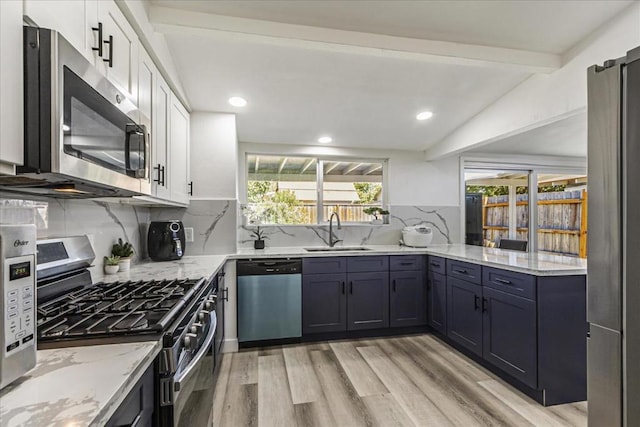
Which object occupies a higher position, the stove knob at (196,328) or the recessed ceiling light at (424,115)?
the recessed ceiling light at (424,115)

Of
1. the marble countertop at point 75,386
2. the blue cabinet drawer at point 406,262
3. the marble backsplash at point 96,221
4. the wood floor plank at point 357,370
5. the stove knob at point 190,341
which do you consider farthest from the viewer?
the blue cabinet drawer at point 406,262

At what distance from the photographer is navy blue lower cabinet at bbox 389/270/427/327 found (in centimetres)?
321

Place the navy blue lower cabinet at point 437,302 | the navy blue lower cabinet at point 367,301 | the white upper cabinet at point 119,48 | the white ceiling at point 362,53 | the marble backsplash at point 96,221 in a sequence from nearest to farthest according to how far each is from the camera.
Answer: the white upper cabinet at point 119,48
the marble backsplash at point 96,221
the white ceiling at point 362,53
the navy blue lower cabinet at point 437,302
the navy blue lower cabinet at point 367,301

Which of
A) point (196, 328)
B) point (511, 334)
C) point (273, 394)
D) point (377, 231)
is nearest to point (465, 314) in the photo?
point (511, 334)

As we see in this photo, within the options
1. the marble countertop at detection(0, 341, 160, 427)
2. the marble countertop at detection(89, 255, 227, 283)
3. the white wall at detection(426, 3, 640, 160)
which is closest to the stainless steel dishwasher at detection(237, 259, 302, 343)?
the marble countertop at detection(89, 255, 227, 283)

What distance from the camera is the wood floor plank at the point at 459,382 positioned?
193 centimetres

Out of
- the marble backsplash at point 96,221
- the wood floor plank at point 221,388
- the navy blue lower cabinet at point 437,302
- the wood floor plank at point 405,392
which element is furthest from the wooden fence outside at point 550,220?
the marble backsplash at point 96,221

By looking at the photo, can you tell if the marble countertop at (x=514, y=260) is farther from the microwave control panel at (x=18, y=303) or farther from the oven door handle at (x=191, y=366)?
the microwave control panel at (x=18, y=303)

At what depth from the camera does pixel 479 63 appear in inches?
85.7

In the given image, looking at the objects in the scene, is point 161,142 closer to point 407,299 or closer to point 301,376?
point 301,376

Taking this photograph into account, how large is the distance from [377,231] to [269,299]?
161 centimetres

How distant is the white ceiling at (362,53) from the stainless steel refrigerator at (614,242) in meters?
1.12

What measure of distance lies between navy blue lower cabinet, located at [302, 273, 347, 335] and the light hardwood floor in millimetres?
222

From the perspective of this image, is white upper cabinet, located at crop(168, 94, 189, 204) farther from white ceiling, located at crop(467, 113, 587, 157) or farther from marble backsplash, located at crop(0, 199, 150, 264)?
white ceiling, located at crop(467, 113, 587, 157)
